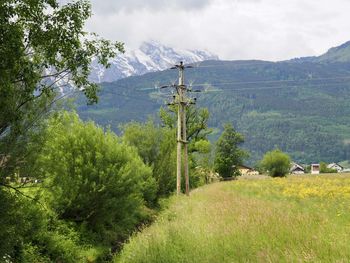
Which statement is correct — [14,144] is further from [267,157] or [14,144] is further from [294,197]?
[267,157]

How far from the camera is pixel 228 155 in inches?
3349

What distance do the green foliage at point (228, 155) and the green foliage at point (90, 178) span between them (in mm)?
58187

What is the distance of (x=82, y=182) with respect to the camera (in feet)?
76.8

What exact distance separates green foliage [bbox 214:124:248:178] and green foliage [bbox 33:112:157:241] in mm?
58187

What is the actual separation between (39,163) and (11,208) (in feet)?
11.7

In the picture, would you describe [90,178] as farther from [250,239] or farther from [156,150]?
[156,150]

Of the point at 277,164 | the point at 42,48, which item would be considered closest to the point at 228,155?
the point at 277,164

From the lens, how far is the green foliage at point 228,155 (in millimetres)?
84312

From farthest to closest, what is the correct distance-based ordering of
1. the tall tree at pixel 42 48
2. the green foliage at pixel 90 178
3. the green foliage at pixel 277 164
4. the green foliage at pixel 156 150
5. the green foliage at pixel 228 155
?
1. the green foliage at pixel 277 164
2. the green foliage at pixel 228 155
3. the green foliage at pixel 156 150
4. the green foliage at pixel 90 178
5. the tall tree at pixel 42 48

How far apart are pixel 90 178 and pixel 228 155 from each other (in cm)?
6286

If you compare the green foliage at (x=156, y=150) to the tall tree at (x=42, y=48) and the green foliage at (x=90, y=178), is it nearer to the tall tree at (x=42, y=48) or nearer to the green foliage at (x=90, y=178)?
the green foliage at (x=90, y=178)

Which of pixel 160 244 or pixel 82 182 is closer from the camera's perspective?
pixel 160 244

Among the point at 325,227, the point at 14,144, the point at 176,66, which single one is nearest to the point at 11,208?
the point at 14,144

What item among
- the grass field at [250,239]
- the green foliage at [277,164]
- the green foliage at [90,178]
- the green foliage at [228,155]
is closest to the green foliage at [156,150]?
the green foliage at [90,178]
